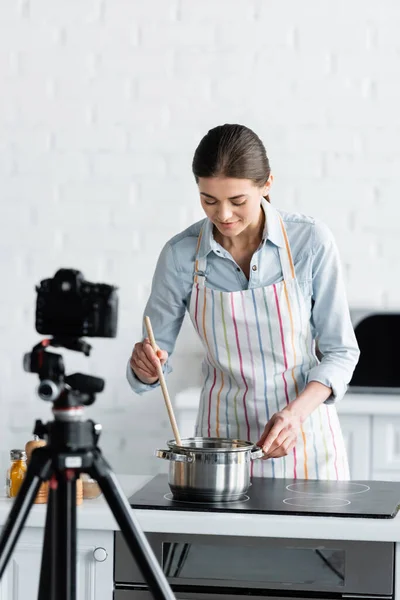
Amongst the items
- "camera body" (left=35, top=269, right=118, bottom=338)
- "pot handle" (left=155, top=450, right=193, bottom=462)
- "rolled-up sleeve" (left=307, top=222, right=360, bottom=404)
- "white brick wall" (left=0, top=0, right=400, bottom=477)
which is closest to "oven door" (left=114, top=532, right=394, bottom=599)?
"pot handle" (left=155, top=450, right=193, bottom=462)

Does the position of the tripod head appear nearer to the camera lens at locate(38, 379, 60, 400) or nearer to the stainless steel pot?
the camera lens at locate(38, 379, 60, 400)

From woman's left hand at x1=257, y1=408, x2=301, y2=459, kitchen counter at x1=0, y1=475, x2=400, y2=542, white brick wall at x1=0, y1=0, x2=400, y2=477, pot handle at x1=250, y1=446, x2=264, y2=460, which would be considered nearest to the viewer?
kitchen counter at x1=0, y1=475, x2=400, y2=542

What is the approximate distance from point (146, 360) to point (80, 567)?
0.41 metres

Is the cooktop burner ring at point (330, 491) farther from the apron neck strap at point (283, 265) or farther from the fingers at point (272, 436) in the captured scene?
the apron neck strap at point (283, 265)

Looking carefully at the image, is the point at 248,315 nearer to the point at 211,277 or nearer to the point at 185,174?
the point at 211,277

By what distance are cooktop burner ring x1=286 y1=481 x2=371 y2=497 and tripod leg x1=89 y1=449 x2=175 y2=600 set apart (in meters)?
0.61

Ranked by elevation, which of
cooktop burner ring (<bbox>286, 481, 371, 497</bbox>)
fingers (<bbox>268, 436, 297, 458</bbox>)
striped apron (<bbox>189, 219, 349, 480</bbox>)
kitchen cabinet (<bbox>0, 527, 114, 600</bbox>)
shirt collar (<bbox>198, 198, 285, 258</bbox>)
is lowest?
kitchen cabinet (<bbox>0, 527, 114, 600</bbox>)

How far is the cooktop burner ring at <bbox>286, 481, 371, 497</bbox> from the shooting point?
1.82m

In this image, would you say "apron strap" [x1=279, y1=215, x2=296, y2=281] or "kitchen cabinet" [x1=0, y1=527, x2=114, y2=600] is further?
"apron strap" [x1=279, y1=215, x2=296, y2=281]

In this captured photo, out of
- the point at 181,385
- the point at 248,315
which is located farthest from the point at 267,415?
the point at 181,385

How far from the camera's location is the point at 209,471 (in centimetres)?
168

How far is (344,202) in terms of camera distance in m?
3.45

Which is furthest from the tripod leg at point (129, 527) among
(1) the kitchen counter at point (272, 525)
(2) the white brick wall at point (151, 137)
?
(2) the white brick wall at point (151, 137)

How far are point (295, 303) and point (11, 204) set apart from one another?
1.76 metres
